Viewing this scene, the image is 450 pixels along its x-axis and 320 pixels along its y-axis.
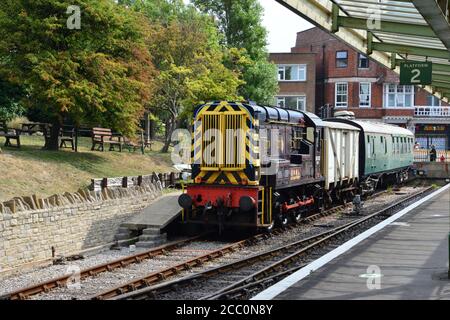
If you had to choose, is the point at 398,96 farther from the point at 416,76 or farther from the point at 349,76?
the point at 416,76

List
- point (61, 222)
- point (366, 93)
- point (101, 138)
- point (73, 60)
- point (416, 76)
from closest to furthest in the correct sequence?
point (61, 222)
point (416, 76)
point (73, 60)
point (101, 138)
point (366, 93)

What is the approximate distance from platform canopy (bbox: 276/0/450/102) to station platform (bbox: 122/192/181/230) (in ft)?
23.7

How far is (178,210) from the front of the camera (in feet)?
58.5

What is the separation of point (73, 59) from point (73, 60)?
0.14 feet

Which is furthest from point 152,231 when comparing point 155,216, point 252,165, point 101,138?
point 101,138

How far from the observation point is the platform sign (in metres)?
17.4

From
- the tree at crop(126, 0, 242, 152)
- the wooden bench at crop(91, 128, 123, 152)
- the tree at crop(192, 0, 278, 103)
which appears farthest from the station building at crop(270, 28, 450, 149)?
the wooden bench at crop(91, 128, 123, 152)

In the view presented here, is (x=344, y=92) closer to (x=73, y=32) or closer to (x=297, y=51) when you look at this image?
(x=297, y=51)

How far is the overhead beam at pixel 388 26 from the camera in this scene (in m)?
13.9

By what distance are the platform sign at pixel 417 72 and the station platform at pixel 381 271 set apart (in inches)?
179

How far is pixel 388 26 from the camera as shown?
14.4m

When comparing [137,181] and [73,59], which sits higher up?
[73,59]

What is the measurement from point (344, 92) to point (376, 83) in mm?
3157

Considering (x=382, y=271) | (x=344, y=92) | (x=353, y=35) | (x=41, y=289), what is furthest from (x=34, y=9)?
(x=344, y=92)
